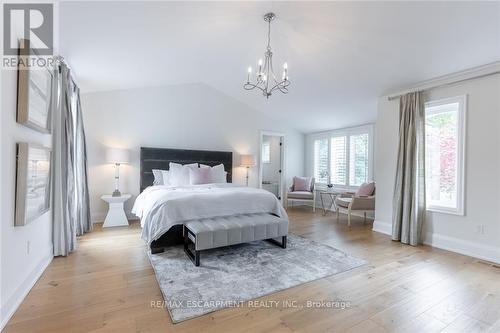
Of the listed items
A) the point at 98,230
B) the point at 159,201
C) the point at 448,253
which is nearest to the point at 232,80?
the point at 159,201

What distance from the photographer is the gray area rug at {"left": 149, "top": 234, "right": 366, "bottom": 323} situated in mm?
2070

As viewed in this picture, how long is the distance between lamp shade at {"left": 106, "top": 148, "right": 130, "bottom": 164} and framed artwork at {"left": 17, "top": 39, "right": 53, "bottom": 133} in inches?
73.6

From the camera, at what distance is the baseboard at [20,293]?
175 cm

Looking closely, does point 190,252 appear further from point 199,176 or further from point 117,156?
point 117,156

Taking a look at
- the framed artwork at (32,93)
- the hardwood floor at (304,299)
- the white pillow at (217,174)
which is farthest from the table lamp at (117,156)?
the framed artwork at (32,93)

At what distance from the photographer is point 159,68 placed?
4.13 m

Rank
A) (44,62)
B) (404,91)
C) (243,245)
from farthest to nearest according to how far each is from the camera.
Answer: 1. (404,91)
2. (243,245)
3. (44,62)

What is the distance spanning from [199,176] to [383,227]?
351 centimetres

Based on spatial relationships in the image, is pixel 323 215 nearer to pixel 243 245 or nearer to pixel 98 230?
pixel 243 245

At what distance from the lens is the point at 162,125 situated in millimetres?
5199

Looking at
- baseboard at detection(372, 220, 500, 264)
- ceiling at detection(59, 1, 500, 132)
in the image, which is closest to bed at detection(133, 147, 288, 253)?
ceiling at detection(59, 1, 500, 132)

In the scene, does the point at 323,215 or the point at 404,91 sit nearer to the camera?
the point at 404,91

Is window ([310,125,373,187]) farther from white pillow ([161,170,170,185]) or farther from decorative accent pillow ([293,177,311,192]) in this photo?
white pillow ([161,170,170,185])

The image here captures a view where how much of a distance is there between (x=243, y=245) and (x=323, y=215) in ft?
9.53
